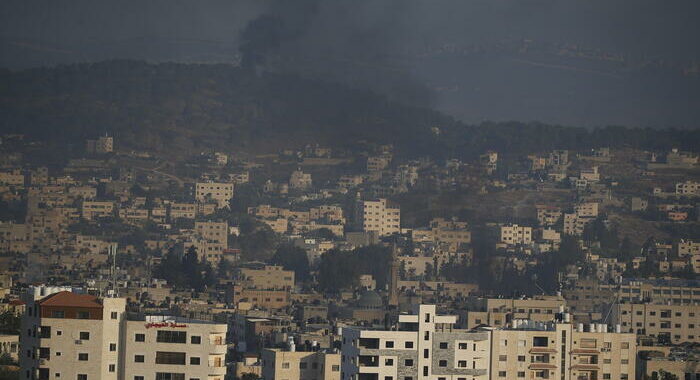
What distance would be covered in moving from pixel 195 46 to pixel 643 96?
69.9 ft

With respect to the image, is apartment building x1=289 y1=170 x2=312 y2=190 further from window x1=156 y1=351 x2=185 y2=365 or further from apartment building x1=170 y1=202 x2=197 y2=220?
window x1=156 y1=351 x2=185 y2=365

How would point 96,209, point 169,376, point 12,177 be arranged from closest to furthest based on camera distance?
point 169,376 < point 96,209 < point 12,177

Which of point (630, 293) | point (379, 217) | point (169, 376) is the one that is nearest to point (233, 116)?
point (379, 217)

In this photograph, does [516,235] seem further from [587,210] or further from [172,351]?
[172,351]

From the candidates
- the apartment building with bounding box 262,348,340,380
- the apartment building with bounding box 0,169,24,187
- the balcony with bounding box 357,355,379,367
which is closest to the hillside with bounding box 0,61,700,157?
the apartment building with bounding box 0,169,24,187

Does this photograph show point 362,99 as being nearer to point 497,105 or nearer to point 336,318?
point 497,105

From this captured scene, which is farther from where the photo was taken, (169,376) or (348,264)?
(348,264)

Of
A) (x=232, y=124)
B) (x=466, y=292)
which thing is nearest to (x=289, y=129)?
(x=232, y=124)

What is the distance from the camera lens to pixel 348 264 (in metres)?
82.4

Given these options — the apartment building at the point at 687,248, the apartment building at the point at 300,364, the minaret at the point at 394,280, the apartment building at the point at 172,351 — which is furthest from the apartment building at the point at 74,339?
the apartment building at the point at 687,248

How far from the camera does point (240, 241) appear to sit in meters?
93.8

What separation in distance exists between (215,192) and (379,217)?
7884mm

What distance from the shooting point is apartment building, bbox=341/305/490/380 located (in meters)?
35.4

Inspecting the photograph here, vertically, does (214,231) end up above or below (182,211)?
below
